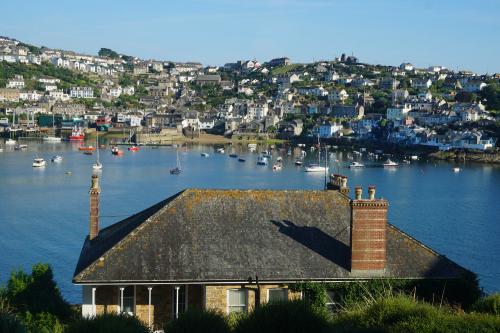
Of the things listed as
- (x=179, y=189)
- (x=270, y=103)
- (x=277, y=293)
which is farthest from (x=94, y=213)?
(x=270, y=103)

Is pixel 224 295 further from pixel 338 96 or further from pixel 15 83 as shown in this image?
pixel 15 83

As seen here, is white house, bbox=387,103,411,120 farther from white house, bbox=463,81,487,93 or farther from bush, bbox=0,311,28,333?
bush, bbox=0,311,28,333

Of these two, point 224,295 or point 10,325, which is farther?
point 224,295

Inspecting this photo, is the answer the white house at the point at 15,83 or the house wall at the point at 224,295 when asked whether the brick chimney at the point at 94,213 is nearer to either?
the house wall at the point at 224,295

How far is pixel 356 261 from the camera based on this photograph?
1099 cm

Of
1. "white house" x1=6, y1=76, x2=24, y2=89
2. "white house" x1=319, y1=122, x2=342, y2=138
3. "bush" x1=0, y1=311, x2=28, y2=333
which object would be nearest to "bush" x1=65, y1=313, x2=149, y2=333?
"bush" x1=0, y1=311, x2=28, y2=333

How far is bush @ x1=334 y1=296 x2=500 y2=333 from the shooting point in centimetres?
754

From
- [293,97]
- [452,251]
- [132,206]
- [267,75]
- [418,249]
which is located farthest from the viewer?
[267,75]

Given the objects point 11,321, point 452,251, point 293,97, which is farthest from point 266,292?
point 293,97

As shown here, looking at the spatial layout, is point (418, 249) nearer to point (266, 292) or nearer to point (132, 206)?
point (266, 292)

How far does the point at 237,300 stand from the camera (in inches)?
421

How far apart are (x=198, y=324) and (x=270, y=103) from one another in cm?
13578

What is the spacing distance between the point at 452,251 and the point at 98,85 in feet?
463

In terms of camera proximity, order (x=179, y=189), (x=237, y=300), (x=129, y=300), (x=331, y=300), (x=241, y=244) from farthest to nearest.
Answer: (x=179, y=189) < (x=241, y=244) < (x=331, y=300) < (x=237, y=300) < (x=129, y=300)
